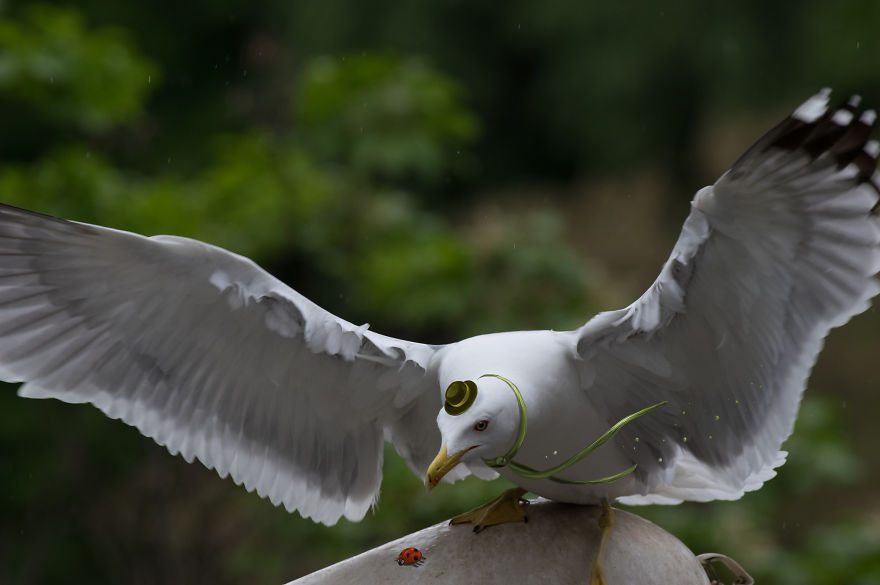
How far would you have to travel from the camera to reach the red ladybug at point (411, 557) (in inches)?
89.6

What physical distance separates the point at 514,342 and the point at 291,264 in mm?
3035

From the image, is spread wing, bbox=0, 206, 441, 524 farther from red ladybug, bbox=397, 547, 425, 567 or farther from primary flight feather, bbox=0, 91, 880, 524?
red ladybug, bbox=397, 547, 425, 567

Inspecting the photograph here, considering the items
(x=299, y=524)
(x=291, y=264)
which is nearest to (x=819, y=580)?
(x=299, y=524)

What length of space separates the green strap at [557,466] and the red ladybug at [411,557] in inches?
16.2

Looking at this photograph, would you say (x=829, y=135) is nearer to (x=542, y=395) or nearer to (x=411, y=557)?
(x=542, y=395)

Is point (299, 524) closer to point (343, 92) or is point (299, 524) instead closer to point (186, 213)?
point (186, 213)

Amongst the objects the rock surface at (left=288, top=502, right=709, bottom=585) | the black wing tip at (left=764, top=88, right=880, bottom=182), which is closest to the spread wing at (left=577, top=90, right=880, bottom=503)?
the black wing tip at (left=764, top=88, right=880, bottom=182)

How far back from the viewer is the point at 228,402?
86.4 inches

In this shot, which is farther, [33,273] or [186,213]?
[186,213]

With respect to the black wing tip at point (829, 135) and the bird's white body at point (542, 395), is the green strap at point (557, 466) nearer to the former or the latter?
the bird's white body at point (542, 395)

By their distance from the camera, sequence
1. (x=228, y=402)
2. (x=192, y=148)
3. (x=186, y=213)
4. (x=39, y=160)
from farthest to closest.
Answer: (x=192, y=148) → (x=39, y=160) → (x=186, y=213) → (x=228, y=402)

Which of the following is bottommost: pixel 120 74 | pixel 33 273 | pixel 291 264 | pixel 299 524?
pixel 299 524

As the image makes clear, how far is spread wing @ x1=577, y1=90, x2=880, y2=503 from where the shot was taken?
173 centimetres

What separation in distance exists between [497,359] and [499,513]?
0.52m
